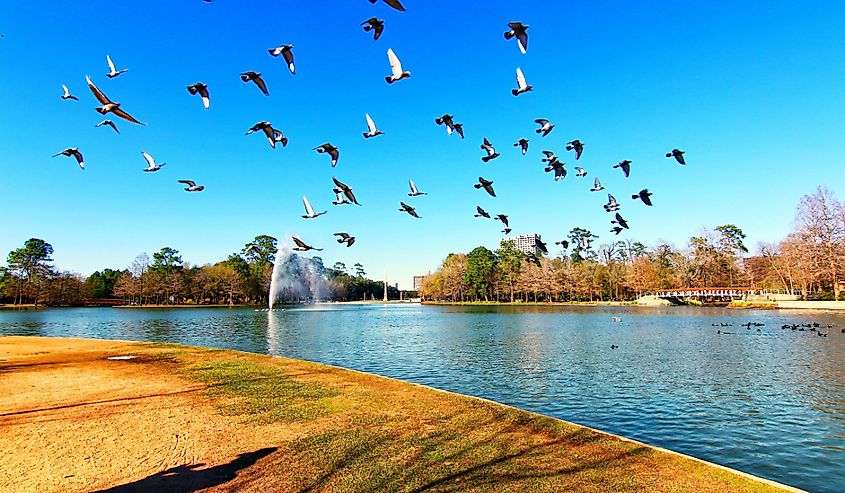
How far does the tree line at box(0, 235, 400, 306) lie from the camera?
307 ft

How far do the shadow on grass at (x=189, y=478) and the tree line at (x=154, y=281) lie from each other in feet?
354

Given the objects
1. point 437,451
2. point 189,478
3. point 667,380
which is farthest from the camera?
point 667,380


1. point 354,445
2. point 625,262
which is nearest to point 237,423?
point 354,445

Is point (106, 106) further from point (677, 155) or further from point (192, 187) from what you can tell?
point (677, 155)

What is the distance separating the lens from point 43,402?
421 inches

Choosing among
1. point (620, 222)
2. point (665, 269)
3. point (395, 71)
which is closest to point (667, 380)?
point (620, 222)

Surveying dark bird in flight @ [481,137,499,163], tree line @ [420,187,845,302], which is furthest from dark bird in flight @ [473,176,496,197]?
tree line @ [420,187,845,302]

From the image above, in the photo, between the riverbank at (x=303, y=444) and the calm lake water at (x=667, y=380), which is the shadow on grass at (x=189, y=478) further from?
the calm lake water at (x=667, y=380)

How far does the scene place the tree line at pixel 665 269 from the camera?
215 feet

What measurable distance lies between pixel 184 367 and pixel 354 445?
1073 centimetres

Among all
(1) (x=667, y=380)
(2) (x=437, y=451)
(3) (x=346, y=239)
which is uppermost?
(3) (x=346, y=239)

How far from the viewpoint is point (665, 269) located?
327ft

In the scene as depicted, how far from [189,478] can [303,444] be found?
5.90 feet

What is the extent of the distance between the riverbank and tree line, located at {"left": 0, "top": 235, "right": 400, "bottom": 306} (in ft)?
338
